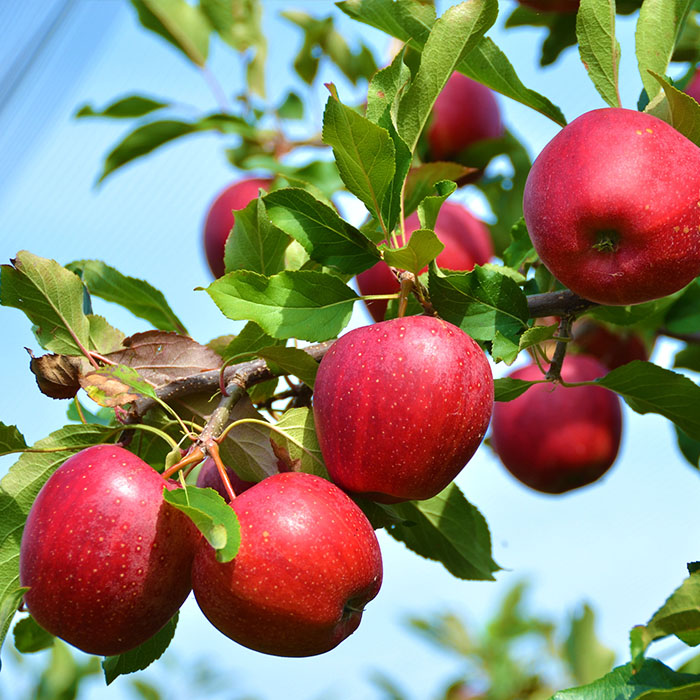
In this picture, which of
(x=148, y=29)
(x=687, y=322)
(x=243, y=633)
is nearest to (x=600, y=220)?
(x=243, y=633)

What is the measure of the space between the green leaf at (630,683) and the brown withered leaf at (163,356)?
A: 0.42 metres

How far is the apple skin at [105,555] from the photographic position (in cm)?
60

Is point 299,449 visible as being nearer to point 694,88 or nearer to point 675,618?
point 675,618

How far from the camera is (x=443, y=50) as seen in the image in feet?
2.39

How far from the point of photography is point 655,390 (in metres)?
0.86

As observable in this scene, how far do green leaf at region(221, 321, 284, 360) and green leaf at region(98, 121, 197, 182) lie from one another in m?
0.92

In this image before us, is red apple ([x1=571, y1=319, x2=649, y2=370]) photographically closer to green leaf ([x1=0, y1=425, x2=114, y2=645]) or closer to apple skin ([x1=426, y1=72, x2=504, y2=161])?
apple skin ([x1=426, y1=72, x2=504, y2=161])

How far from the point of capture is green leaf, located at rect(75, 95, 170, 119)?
169 centimetres

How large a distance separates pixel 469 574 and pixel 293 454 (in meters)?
0.28

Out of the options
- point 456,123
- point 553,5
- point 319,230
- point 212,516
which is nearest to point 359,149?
point 319,230

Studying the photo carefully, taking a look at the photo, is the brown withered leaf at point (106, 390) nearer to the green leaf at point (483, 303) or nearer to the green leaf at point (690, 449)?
the green leaf at point (483, 303)

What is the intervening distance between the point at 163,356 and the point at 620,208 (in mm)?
428

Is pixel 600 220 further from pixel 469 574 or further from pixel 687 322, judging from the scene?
pixel 687 322

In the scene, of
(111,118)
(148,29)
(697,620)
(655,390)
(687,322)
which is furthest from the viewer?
(148,29)
